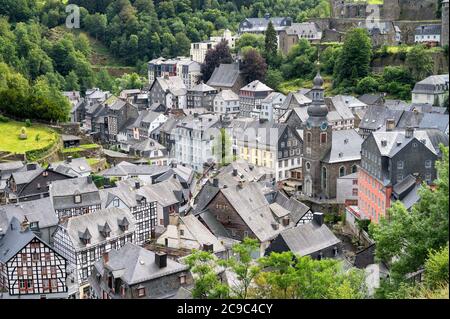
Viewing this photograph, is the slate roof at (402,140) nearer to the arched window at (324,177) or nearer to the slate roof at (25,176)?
the arched window at (324,177)

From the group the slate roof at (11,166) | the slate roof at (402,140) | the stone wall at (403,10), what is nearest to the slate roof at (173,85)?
the stone wall at (403,10)

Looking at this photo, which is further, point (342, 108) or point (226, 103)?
point (226, 103)

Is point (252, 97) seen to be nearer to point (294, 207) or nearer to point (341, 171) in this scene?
point (341, 171)

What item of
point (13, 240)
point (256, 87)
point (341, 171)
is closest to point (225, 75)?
point (256, 87)

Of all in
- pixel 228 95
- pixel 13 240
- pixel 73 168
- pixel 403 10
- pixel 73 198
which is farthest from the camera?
pixel 403 10

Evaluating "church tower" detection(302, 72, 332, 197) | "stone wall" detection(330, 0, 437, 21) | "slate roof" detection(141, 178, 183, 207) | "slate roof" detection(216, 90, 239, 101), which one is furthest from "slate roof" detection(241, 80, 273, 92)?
"slate roof" detection(141, 178, 183, 207)

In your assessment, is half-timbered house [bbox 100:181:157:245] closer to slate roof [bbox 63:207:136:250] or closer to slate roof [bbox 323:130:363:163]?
slate roof [bbox 63:207:136:250]
